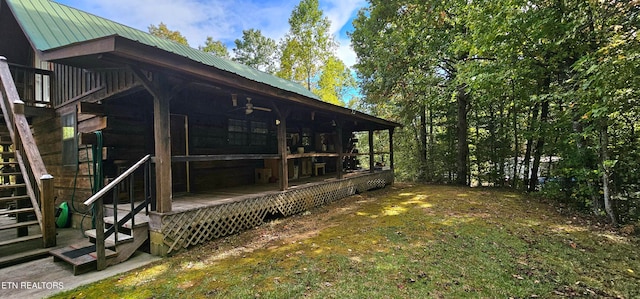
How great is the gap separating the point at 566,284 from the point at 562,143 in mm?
6267

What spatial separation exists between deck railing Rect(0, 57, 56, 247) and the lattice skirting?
2004mm

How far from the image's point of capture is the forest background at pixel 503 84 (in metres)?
5.44

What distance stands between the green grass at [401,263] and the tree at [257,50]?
24161mm

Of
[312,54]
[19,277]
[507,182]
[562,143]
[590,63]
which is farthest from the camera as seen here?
[312,54]

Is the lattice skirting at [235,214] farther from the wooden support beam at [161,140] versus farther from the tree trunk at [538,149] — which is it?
the tree trunk at [538,149]

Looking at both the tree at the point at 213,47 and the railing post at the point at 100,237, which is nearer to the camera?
the railing post at the point at 100,237

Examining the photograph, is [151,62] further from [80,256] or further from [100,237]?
[80,256]

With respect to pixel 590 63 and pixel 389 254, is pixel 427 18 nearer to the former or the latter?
pixel 590 63

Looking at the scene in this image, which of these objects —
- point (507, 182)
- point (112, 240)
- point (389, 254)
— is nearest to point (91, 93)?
point (112, 240)

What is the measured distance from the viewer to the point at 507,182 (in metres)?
12.3

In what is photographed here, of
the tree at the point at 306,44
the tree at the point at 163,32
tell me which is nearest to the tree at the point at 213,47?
the tree at the point at 163,32

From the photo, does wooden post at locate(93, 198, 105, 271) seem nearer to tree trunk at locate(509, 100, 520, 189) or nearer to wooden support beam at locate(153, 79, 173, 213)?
wooden support beam at locate(153, 79, 173, 213)

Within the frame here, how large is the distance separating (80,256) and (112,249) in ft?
1.19

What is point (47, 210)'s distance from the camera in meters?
4.36
